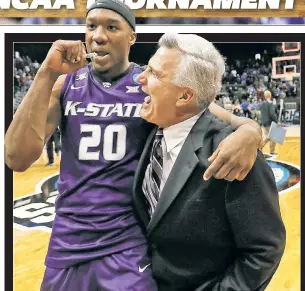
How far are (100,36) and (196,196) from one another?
559 millimetres

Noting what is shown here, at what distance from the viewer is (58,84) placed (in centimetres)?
175

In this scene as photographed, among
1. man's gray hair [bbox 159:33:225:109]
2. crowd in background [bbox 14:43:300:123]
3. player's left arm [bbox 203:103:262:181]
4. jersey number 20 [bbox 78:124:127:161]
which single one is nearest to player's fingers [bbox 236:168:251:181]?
player's left arm [bbox 203:103:262:181]

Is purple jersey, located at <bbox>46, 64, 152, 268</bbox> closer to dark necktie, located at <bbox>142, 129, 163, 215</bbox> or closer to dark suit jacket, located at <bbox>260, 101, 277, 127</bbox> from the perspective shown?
dark necktie, located at <bbox>142, 129, 163, 215</bbox>

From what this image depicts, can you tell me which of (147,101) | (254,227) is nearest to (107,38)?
(147,101)

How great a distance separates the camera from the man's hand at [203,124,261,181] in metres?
1.47

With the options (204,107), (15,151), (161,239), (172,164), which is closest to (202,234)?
(161,239)

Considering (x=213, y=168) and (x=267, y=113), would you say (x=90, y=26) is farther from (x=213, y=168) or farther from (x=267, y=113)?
(x=267, y=113)

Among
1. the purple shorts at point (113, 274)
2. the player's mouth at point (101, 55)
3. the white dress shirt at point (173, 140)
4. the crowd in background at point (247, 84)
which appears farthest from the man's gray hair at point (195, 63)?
the crowd in background at point (247, 84)

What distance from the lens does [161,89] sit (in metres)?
1.59

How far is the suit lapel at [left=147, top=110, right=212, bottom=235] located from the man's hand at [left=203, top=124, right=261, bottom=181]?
84mm

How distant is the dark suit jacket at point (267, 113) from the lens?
2518mm

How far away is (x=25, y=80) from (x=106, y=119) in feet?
2.60

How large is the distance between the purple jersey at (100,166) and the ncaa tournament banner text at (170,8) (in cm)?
69

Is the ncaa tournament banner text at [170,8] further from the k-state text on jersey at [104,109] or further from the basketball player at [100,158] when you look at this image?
the k-state text on jersey at [104,109]
